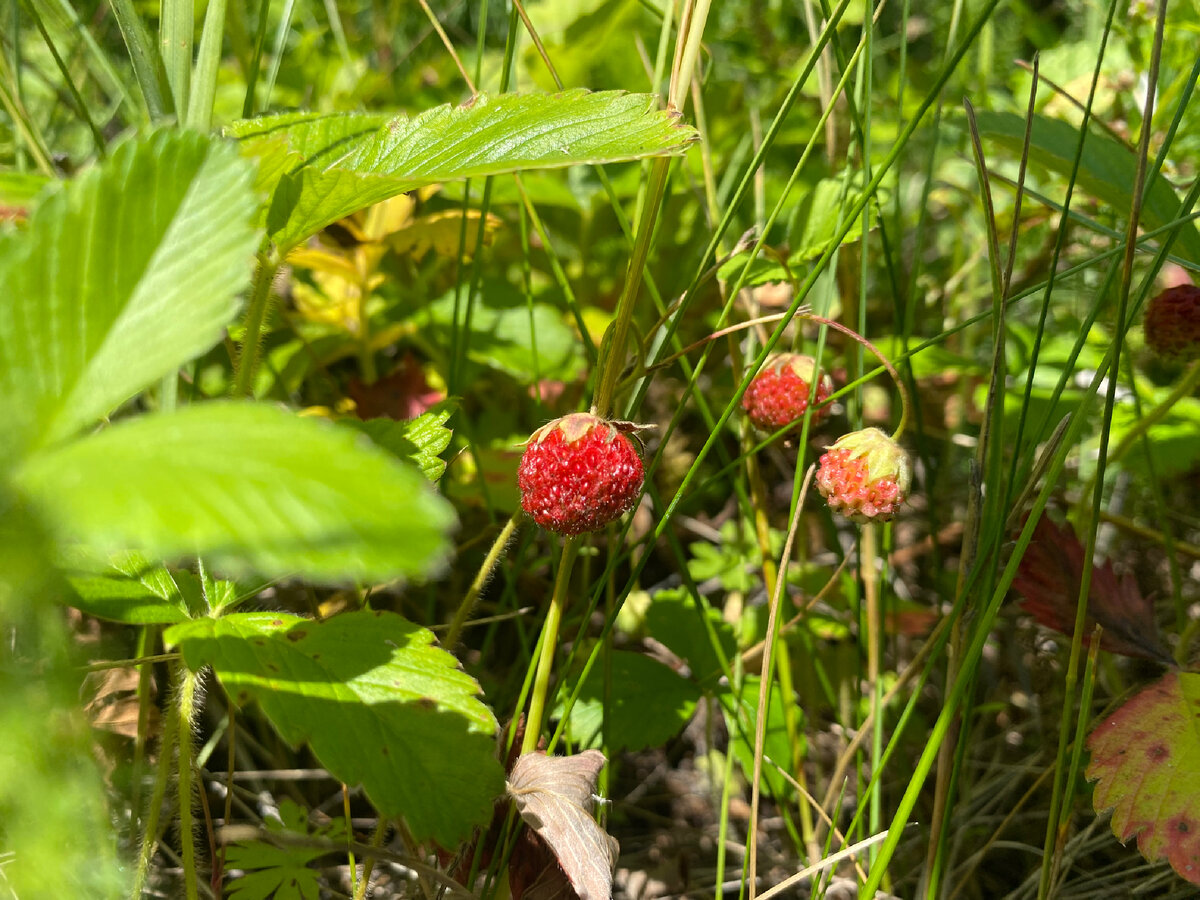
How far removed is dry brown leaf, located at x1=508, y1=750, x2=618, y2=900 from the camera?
0.71 metres

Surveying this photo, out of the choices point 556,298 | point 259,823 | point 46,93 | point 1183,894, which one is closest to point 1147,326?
point 1183,894

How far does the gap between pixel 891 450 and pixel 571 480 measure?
321 mm

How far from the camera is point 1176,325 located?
42.1 inches

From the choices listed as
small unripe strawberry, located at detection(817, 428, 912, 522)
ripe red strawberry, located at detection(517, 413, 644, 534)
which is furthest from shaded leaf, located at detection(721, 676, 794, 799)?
ripe red strawberry, located at detection(517, 413, 644, 534)

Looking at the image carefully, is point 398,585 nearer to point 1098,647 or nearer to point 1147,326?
point 1098,647

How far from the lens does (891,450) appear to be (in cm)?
89

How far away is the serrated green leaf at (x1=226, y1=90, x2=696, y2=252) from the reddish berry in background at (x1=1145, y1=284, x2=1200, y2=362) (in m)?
0.70

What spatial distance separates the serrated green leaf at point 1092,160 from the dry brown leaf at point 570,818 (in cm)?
85

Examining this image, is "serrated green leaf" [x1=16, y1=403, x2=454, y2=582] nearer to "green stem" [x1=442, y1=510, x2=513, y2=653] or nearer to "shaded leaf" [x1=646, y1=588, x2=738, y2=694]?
"green stem" [x1=442, y1=510, x2=513, y2=653]

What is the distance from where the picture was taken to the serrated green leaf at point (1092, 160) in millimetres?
1060

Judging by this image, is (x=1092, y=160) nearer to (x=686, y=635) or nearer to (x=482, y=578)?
(x=686, y=635)

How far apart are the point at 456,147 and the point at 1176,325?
33.5 inches

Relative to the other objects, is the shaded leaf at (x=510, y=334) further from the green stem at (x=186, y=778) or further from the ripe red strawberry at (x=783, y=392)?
the green stem at (x=186, y=778)

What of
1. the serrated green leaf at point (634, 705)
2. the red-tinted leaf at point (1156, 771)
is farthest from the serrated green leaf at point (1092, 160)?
the serrated green leaf at point (634, 705)
